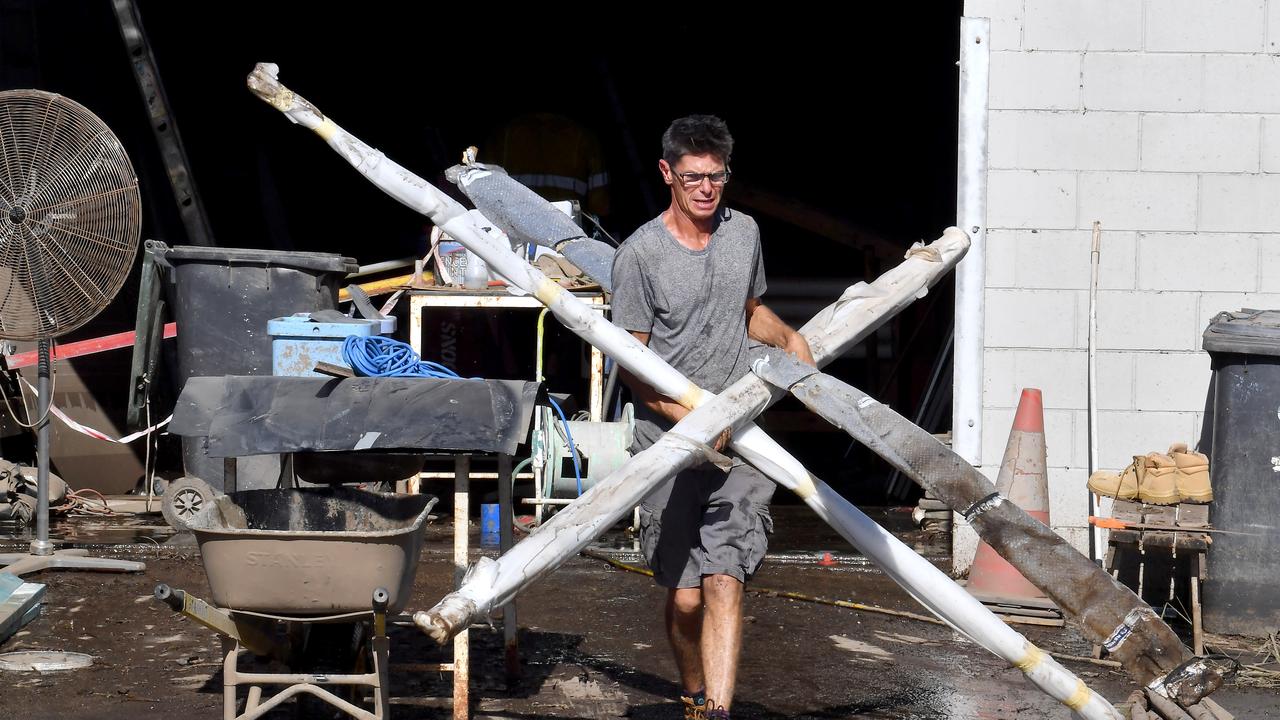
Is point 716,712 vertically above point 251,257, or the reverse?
point 251,257

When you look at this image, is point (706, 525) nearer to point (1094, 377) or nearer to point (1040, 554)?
point (1040, 554)

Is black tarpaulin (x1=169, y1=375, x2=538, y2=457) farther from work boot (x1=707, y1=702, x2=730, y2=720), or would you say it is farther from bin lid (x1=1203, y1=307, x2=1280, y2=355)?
bin lid (x1=1203, y1=307, x2=1280, y2=355)

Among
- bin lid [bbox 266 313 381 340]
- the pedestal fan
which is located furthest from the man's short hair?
the pedestal fan

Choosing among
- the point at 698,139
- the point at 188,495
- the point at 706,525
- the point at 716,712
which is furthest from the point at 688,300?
the point at 188,495

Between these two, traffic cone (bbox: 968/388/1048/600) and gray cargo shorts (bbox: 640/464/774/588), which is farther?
traffic cone (bbox: 968/388/1048/600)

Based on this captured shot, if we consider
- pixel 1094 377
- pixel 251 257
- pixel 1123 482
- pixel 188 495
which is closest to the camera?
pixel 1123 482

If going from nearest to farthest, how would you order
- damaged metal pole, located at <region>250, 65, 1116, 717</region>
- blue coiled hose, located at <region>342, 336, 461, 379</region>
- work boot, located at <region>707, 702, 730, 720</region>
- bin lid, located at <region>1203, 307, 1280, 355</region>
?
damaged metal pole, located at <region>250, 65, 1116, 717</region> < work boot, located at <region>707, 702, 730, 720</region> < blue coiled hose, located at <region>342, 336, 461, 379</region> < bin lid, located at <region>1203, 307, 1280, 355</region>

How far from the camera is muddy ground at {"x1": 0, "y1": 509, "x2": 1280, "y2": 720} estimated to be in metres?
4.71

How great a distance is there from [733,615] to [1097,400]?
3081 millimetres

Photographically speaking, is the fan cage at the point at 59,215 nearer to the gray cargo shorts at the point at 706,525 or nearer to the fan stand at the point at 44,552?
the fan stand at the point at 44,552

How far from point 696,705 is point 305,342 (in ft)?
6.86

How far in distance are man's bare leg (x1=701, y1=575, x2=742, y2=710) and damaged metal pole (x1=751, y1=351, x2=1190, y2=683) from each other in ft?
2.25

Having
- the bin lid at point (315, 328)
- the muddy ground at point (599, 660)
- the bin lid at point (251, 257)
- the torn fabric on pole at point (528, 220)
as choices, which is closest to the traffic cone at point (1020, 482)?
the muddy ground at point (599, 660)

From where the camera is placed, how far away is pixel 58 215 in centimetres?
627
